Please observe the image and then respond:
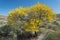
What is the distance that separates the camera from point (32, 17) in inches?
1217

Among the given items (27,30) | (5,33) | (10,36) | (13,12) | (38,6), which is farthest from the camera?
(13,12)

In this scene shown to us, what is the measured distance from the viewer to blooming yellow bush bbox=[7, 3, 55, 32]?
29.9 metres

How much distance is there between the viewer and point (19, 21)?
31.3 metres

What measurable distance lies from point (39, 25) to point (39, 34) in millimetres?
2549

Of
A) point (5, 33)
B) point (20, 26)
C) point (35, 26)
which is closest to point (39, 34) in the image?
point (35, 26)

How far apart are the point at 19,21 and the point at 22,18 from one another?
1.38m

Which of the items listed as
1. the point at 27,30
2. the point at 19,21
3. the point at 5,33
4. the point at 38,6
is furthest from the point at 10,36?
the point at 38,6

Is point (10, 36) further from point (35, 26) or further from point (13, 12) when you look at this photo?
point (13, 12)

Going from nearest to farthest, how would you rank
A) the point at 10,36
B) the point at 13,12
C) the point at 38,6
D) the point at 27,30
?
the point at 10,36 → the point at 27,30 → the point at 38,6 → the point at 13,12

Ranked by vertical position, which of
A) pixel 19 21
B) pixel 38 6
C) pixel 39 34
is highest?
pixel 38 6

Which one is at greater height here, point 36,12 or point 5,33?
point 36,12

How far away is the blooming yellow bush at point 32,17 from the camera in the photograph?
29.9 metres

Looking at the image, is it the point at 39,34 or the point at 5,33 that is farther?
the point at 39,34

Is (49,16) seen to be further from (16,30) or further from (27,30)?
(16,30)
